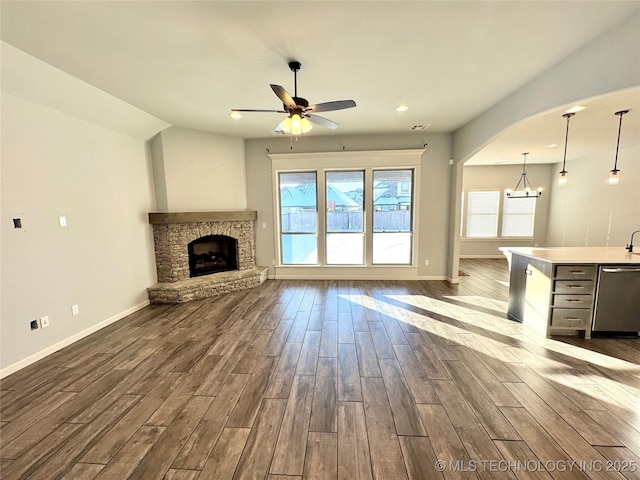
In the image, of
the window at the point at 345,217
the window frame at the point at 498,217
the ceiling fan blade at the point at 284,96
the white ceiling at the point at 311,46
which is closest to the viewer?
the white ceiling at the point at 311,46

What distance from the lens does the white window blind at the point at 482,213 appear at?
7719 millimetres

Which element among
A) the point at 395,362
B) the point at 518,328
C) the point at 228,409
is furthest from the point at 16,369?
the point at 518,328

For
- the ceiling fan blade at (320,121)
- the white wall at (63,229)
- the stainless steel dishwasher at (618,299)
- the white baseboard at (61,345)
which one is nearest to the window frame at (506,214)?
the stainless steel dishwasher at (618,299)

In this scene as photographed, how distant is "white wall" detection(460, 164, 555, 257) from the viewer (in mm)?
7543

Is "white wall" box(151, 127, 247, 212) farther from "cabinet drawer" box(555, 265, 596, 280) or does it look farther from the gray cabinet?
"cabinet drawer" box(555, 265, 596, 280)

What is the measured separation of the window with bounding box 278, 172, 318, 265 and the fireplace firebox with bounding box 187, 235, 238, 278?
3.58 ft

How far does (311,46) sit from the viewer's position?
229 cm

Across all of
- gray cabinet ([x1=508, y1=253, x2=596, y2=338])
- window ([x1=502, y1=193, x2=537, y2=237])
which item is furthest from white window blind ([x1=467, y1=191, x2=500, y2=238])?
gray cabinet ([x1=508, y1=253, x2=596, y2=338])

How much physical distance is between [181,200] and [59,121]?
186 cm

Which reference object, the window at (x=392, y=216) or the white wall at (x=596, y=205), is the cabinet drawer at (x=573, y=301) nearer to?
the window at (x=392, y=216)

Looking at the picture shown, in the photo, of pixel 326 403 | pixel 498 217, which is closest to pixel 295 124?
pixel 326 403

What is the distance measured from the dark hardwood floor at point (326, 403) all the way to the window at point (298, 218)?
233cm

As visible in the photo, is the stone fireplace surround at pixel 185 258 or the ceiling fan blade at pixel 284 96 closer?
the ceiling fan blade at pixel 284 96

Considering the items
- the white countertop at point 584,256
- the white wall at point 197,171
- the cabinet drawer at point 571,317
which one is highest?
the white wall at point 197,171
